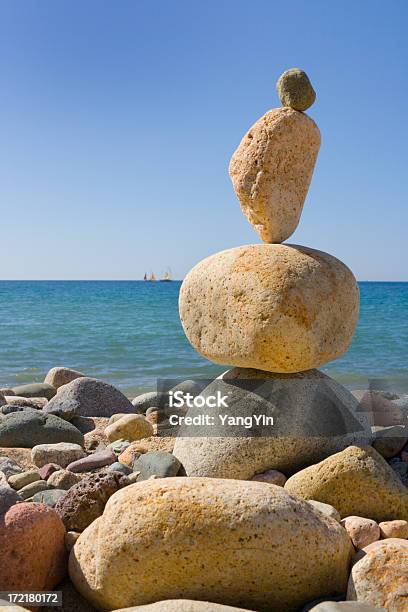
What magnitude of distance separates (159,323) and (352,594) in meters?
23.4

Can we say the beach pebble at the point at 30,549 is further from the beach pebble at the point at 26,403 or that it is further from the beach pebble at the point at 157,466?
the beach pebble at the point at 26,403

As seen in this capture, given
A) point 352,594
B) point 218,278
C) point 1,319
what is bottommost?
point 1,319

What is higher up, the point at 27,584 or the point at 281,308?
the point at 281,308

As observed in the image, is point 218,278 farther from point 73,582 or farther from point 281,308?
point 73,582

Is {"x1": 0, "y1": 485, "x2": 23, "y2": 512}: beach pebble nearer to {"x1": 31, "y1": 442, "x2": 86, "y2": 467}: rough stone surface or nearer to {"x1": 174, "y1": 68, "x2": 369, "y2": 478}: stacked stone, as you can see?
{"x1": 174, "y1": 68, "x2": 369, "y2": 478}: stacked stone

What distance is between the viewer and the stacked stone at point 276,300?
4.52 m

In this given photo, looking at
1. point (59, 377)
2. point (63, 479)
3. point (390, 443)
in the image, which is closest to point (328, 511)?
point (390, 443)

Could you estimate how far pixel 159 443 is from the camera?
6.43 meters

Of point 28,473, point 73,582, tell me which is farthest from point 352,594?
point 28,473

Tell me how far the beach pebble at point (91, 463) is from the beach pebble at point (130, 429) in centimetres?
128

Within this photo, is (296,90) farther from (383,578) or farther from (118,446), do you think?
(118,446)

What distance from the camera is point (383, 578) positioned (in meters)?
3.19

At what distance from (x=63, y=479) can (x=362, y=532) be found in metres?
2.48

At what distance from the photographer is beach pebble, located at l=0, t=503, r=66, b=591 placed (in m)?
3.46
